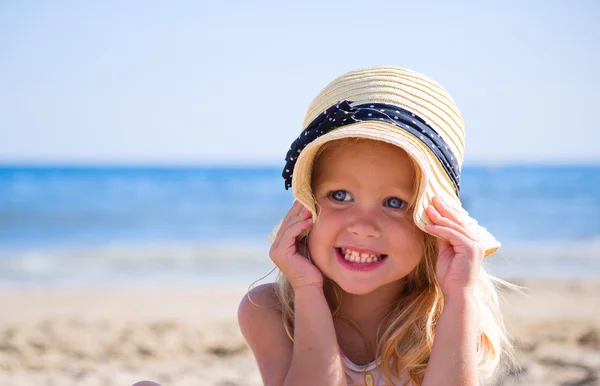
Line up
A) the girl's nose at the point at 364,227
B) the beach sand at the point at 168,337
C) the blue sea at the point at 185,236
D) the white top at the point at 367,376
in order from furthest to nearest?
the blue sea at the point at 185,236, the beach sand at the point at 168,337, the white top at the point at 367,376, the girl's nose at the point at 364,227

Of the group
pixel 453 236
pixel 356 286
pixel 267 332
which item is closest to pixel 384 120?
pixel 453 236

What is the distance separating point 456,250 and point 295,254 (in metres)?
0.60

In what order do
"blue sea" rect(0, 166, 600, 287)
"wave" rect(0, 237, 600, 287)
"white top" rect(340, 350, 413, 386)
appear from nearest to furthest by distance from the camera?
1. "white top" rect(340, 350, 413, 386)
2. "wave" rect(0, 237, 600, 287)
3. "blue sea" rect(0, 166, 600, 287)

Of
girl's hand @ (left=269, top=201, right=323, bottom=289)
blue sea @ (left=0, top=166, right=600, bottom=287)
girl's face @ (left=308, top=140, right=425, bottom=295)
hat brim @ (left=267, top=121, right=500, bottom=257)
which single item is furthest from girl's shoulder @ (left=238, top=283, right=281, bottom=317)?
blue sea @ (left=0, top=166, right=600, bottom=287)

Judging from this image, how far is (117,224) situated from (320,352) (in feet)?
54.4

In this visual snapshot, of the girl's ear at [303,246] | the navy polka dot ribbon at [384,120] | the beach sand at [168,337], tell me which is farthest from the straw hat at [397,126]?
the beach sand at [168,337]

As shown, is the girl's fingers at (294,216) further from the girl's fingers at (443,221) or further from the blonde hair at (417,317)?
the girl's fingers at (443,221)

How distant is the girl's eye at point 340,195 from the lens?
8.68ft

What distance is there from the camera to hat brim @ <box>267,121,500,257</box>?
2428 millimetres

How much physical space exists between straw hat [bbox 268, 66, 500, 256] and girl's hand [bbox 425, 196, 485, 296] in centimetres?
3

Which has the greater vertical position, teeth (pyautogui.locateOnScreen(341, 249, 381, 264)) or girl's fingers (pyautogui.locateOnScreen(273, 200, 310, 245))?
girl's fingers (pyautogui.locateOnScreen(273, 200, 310, 245))

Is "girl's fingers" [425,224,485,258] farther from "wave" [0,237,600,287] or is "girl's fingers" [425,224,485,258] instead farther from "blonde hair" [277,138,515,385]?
"wave" [0,237,600,287]

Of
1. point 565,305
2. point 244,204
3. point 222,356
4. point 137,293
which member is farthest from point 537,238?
point 244,204

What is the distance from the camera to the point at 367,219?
255cm
